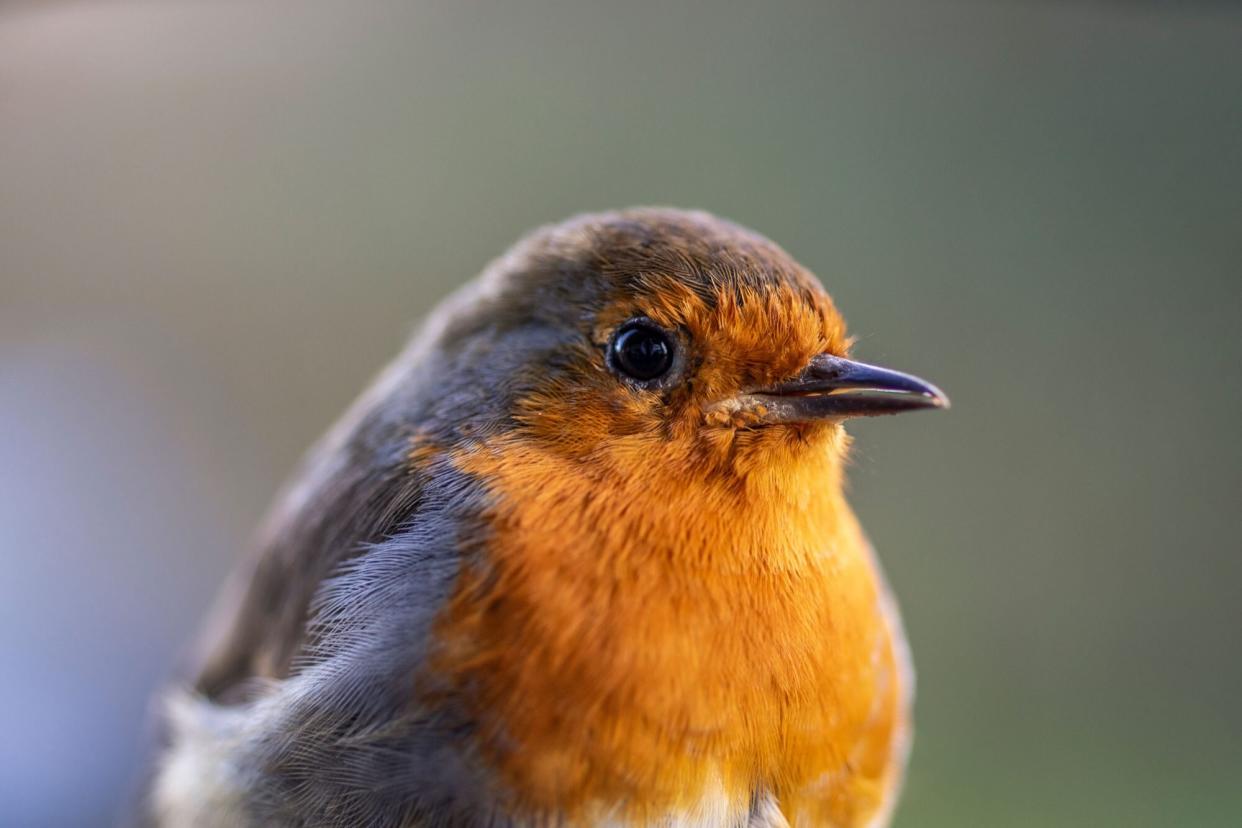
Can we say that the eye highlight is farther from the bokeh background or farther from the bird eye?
the bokeh background

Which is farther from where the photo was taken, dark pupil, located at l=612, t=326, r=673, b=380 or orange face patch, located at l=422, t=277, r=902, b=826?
dark pupil, located at l=612, t=326, r=673, b=380

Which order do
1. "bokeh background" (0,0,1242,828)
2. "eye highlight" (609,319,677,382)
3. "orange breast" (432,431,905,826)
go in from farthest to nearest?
"bokeh background" (0,0,1242,828) < "eye highlight" (609,319,677,382) < "orange breast" (432,431,905,826)

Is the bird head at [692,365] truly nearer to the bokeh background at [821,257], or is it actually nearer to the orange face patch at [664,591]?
the orange face patch at [664,591]

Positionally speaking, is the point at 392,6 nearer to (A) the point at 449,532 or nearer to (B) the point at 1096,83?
(B) the point at 1096,83

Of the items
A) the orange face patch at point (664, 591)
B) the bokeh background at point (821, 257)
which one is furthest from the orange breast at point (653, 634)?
the bokeh background at point (821, 257)

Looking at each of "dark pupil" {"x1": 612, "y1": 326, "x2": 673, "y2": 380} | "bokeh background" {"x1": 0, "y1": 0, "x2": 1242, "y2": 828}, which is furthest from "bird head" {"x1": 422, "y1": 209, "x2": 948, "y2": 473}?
"bokeh background" {"x1": 0, "y1": 0, "x2": 1242, "y2": 828}

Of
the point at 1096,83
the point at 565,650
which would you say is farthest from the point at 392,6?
the point at 565,650
